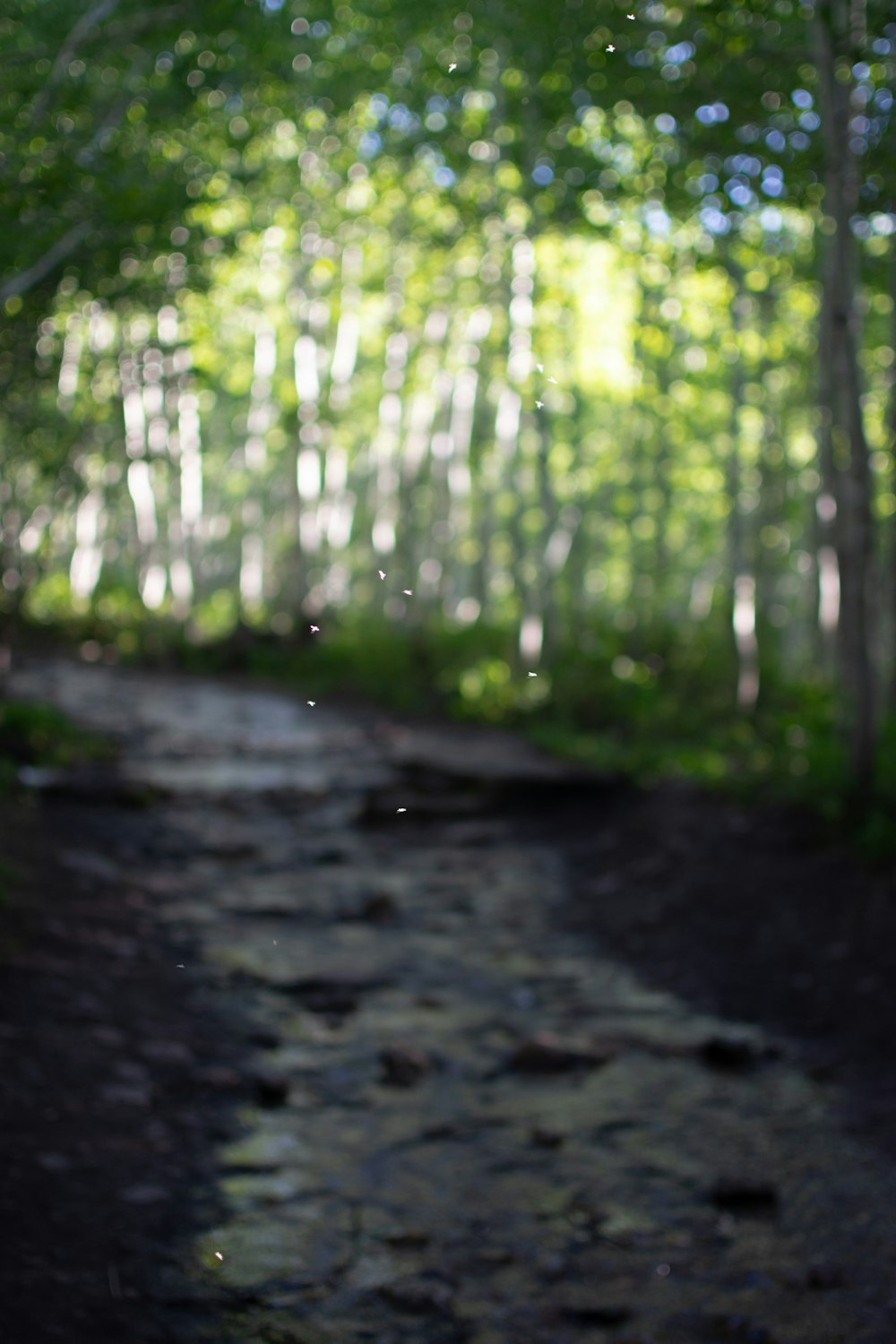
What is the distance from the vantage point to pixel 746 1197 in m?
4.75

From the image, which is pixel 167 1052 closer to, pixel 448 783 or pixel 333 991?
pixel 333 991

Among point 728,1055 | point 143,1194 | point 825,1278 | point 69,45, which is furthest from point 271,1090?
point 69,45

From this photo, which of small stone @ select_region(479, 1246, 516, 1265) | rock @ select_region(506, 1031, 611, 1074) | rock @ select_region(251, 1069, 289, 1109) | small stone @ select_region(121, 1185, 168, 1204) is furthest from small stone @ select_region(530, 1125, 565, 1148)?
small stone @ select_region(121, 1185, 168, 1204)

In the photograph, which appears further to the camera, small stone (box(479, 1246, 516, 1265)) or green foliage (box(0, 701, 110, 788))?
green foliage (box(0, 701, 110, 788))

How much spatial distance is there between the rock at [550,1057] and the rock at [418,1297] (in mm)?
2002

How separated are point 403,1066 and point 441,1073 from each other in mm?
214

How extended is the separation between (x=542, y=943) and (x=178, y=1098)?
3228 mm

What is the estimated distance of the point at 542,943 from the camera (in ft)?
26.8

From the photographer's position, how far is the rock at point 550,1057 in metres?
6.15

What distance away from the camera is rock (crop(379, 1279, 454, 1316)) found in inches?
158

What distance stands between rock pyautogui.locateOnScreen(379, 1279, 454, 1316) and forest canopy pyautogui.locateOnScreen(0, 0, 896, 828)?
523 centimetres

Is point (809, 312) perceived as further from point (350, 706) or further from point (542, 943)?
point (542, 943)

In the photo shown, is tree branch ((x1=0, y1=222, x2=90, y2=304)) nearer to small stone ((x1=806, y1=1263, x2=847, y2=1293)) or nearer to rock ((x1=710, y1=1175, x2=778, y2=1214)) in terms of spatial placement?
rock ((x1=710, y1=1175, x2=778, y2=1214))

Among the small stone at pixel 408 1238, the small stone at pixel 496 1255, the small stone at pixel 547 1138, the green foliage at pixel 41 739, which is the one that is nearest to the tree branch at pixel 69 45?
the green foliage at pixel 41 739
